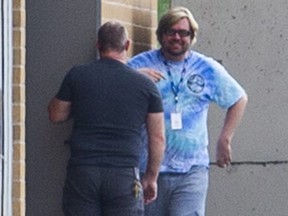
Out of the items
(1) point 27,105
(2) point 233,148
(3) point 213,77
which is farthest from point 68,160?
(2) point 233,148

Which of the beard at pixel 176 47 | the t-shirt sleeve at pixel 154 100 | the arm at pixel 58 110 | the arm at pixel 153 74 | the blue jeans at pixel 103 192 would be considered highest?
the beard at pixel 176 47

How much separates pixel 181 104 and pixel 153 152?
64cm

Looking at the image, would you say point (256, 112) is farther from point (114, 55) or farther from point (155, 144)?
point (114, 55)

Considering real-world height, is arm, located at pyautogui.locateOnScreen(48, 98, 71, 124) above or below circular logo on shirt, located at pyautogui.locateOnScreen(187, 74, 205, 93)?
below

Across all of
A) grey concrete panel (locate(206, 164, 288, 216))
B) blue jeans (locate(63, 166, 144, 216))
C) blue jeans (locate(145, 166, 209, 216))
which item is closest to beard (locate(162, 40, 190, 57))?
blue jeans (locate(145, 166, 209, 216))

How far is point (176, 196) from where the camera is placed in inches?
334

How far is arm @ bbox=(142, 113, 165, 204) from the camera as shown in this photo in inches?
309

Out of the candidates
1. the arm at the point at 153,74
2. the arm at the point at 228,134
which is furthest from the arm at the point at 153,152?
the arm at the point at 228,134

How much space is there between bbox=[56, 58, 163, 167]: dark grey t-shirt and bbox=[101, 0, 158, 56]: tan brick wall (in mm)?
991

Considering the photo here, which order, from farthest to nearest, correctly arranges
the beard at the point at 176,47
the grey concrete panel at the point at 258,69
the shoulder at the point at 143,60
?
the grey concrete panel at the point at 258,69
the shoulder at the point at 143,60
the beard at the point at 176,47

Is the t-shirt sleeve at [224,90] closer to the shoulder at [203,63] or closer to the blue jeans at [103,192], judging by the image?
the shoulder at [203,63]

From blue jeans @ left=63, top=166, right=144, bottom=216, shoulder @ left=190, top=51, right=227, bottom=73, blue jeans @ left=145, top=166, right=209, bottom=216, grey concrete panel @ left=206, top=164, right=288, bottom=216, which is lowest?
grey concrete panel @ left=206, top=164, right=288, bottom=216

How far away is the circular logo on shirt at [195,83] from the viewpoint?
8.57 m

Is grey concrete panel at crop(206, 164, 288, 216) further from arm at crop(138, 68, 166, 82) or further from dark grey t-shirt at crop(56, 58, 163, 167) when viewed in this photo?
dark grey t-shirt at crop(56, 58, 163, 167)
